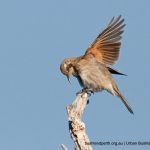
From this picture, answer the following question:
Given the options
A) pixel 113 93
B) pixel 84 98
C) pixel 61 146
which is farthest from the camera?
pixel 113 93

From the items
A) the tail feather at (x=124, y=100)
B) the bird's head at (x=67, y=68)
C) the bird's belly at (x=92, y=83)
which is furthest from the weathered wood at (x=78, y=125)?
the bird's head at (x=67, y=68)

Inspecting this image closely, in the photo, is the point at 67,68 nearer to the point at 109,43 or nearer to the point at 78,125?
the point at 109,43

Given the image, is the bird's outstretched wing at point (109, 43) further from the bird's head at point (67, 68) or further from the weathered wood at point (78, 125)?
the weathered wood at point (78, 125)

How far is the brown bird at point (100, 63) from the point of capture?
12.6 m

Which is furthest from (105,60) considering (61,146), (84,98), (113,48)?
(61,146)

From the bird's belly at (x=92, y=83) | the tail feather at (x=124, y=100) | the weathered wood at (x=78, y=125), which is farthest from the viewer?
the bird's belly at (x=92, y=83)

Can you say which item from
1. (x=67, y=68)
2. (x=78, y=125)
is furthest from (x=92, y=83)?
(x=78, y=125)

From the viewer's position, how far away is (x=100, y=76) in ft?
41.7

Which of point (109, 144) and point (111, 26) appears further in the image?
point (111, 26)

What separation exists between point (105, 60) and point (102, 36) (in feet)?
1.61

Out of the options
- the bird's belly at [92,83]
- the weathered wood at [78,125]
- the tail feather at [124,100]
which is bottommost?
the tail feather at [124,100]

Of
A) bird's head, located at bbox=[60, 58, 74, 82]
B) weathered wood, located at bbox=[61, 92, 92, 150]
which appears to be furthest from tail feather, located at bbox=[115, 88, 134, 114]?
weathered wood, located at bbox=[61, 92, 92, 150]

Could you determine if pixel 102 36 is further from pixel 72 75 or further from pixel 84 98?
pixel 84 98

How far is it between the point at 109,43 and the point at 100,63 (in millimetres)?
512
